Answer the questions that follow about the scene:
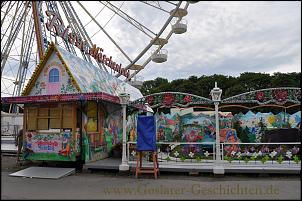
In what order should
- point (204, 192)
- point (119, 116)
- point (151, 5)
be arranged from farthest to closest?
1. point (151, 5)
2. point (119, 116)
3. point (204, 192)

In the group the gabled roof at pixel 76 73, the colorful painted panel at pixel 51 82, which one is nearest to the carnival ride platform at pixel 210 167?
the gabled roof at pixel 76 73

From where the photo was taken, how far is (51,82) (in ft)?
39.8

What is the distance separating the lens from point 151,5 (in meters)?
20.7

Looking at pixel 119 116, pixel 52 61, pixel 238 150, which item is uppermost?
pixel 52 61

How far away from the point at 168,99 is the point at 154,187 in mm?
4003

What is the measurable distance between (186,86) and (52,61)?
41.0 metres

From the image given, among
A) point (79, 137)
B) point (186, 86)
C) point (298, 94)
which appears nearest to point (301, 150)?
point (298, 94)

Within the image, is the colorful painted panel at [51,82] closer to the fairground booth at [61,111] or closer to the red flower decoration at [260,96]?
the fairground booth at [61,111]

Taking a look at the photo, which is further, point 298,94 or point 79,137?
point 79,137

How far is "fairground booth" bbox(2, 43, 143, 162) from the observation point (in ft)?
37.4

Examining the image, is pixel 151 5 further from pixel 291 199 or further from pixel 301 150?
pixel 291 199

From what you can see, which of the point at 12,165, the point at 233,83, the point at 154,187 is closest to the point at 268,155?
the point at 154,187

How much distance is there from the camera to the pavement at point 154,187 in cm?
740

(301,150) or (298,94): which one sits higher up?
(298,94)
